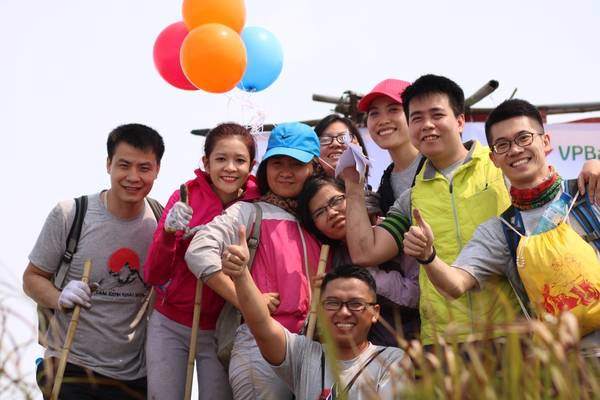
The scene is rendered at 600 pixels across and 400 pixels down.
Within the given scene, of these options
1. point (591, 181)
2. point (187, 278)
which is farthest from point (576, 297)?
point (187, 278)

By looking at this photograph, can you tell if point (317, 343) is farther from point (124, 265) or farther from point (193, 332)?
point (124, 265)

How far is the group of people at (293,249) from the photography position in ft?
10.5

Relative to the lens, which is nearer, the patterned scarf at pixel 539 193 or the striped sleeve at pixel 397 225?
the patterned scarf at pixel 539 193

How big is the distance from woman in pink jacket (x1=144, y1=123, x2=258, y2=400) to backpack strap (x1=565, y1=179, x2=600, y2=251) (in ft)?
5.69

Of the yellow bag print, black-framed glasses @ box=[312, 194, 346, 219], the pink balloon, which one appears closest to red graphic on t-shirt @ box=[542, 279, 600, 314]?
the yellow bag print

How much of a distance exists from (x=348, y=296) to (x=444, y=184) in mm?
750

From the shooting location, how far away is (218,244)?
12.1 feet

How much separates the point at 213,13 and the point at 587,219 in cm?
311

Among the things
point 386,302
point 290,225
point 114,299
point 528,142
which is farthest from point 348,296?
point 114,299

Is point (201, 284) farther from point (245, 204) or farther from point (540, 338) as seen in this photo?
point (540, 338)

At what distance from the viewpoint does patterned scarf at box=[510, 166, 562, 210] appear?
3148mm

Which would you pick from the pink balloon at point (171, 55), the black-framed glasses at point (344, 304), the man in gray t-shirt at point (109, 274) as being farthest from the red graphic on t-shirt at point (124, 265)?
the pink balloon at point (171, 55)

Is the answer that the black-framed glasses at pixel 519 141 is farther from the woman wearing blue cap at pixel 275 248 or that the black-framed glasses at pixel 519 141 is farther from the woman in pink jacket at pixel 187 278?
the woman in pink jacket at pixel 187 278

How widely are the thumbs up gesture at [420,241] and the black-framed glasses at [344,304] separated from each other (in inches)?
15.8
